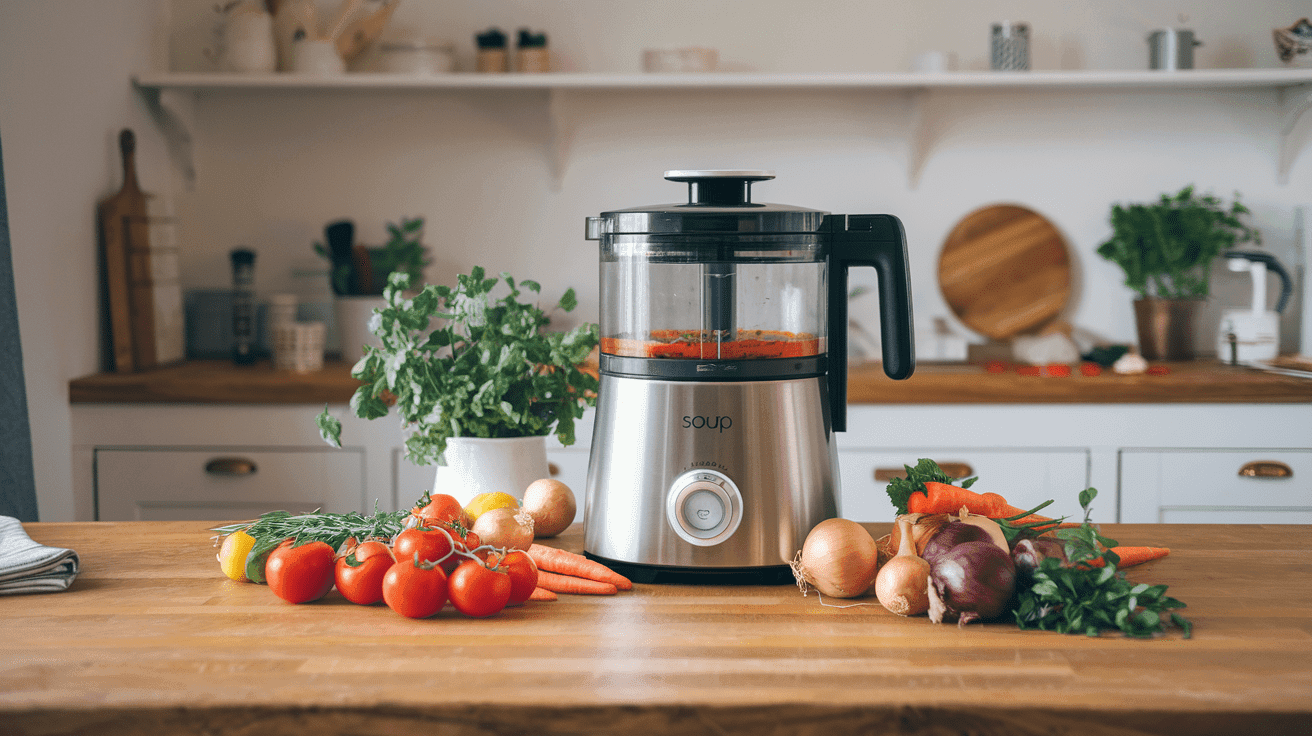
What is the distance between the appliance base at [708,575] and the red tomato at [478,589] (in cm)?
15

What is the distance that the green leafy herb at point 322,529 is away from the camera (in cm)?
93

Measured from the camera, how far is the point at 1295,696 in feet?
2.22

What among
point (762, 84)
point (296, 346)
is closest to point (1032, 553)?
point (762, 84)

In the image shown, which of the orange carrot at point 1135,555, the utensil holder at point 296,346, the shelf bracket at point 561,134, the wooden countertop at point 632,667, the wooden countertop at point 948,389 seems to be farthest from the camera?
the shelf bracket at point 561,134

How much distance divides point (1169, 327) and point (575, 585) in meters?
2.15

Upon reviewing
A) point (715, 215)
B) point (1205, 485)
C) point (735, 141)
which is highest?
point (735, 141)

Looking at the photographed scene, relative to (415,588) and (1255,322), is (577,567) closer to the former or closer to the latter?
(415,588)

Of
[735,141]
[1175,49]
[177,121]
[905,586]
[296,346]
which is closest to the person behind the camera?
[905,586]

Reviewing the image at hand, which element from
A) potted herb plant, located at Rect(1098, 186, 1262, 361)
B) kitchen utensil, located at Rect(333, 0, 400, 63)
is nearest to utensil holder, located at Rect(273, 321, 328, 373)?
kitchen utensil, located at Rect(333, 0, 400, 63)

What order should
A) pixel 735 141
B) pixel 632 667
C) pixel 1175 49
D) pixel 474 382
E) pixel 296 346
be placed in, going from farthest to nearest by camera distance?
pixel 735 141 < pixel 1175 49 < pixel 296 346 < pixel 474 382 < pixel 632 667

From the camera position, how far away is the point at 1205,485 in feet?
7.14

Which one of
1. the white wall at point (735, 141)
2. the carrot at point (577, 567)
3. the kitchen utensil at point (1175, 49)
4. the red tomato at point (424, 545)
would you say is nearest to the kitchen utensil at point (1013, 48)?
the white wall at point (735, 141)

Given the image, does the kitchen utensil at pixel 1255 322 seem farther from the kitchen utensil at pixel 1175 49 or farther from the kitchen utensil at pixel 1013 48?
the kitchen utensil at pixel 1013 48

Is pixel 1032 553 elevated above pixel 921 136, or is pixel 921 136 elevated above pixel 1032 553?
pixel 921 136
